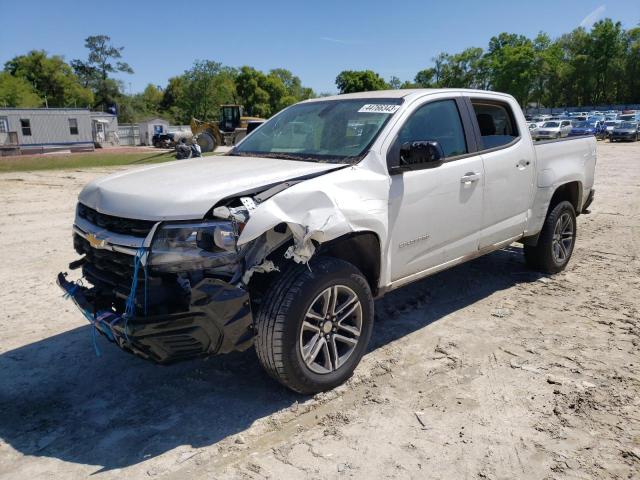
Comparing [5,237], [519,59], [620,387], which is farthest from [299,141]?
[519,59]

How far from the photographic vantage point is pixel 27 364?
3.96 meters

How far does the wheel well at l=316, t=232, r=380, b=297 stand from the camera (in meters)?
3.52

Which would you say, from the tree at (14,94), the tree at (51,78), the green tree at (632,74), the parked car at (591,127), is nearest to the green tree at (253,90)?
the tree at (51,78)

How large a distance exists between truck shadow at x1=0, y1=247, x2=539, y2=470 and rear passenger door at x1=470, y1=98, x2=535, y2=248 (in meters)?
1.17

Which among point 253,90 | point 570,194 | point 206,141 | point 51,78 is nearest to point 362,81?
point 253,90

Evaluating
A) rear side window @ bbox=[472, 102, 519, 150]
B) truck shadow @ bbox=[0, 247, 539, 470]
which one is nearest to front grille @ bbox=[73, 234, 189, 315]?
truck shadow @ bbox=[0, 247, 539, 470]

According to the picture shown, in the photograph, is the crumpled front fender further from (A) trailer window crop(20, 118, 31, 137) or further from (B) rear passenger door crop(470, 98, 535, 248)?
(A) trailer window crop(20, 118, 31, 137)

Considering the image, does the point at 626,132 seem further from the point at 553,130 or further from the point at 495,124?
the point at 495,124

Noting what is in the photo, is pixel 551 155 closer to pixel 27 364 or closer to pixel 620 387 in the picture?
pixel 620 387

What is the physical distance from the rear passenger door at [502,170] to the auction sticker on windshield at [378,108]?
105cm

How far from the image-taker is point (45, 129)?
40469 mm

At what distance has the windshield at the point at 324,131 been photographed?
386 cm

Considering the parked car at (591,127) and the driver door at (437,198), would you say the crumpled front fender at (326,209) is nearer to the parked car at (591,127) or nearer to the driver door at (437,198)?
the driver door at (437,198)

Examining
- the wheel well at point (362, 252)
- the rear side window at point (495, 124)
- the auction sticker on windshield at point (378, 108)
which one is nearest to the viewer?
the wheel well at point (362, 252)
